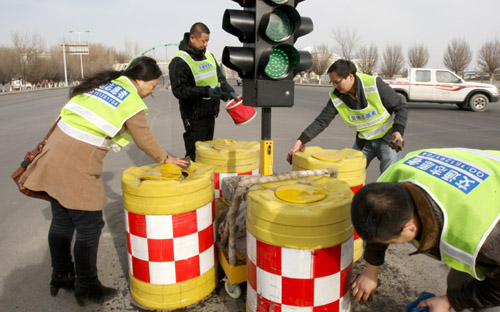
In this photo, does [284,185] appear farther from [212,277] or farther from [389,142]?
[389,142]

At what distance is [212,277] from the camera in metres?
2.73

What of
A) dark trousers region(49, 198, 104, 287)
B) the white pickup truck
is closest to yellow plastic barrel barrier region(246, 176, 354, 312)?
dark trousers region(49, 198, 104, 287)

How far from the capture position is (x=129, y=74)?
8.88ft

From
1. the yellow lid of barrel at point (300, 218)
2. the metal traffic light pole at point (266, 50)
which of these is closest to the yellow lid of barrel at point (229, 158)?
the metal traffic light pole at point (266, 50)

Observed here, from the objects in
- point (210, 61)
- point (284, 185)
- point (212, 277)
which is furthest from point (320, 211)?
point (210, 61)

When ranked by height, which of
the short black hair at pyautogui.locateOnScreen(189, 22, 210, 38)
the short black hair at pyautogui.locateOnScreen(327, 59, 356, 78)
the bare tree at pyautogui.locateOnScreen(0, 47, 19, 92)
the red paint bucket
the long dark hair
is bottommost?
the red paint bucket

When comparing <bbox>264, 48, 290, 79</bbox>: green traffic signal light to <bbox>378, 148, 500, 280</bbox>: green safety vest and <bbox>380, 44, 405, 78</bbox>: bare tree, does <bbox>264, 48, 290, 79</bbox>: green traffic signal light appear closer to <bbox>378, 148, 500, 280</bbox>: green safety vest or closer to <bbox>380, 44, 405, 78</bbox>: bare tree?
<bbox>378, 148, 500, 280</bbox>: green safety vest

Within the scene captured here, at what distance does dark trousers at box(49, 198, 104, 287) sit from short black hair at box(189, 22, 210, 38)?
2588mm

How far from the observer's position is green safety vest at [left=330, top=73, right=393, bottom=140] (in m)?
3.68

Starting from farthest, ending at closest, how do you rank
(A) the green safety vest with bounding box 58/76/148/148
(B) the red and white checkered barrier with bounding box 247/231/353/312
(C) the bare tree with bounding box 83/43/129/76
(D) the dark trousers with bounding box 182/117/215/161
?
(C) the bare tree with bounding box 83/43/129/76 < (D) the dark trousers with bounding box 182/117/215/161 < (A) the green safety vest with bounding box 58/76/148/148 < (B) the red and white checkered barrier with bounding box 247/231/353/312

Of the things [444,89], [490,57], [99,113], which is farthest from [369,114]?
[490,57]

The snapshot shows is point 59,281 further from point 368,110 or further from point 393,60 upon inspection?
point 393,60

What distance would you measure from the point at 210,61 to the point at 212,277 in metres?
2.87

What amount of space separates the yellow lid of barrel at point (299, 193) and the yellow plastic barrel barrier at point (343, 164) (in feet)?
2.35
